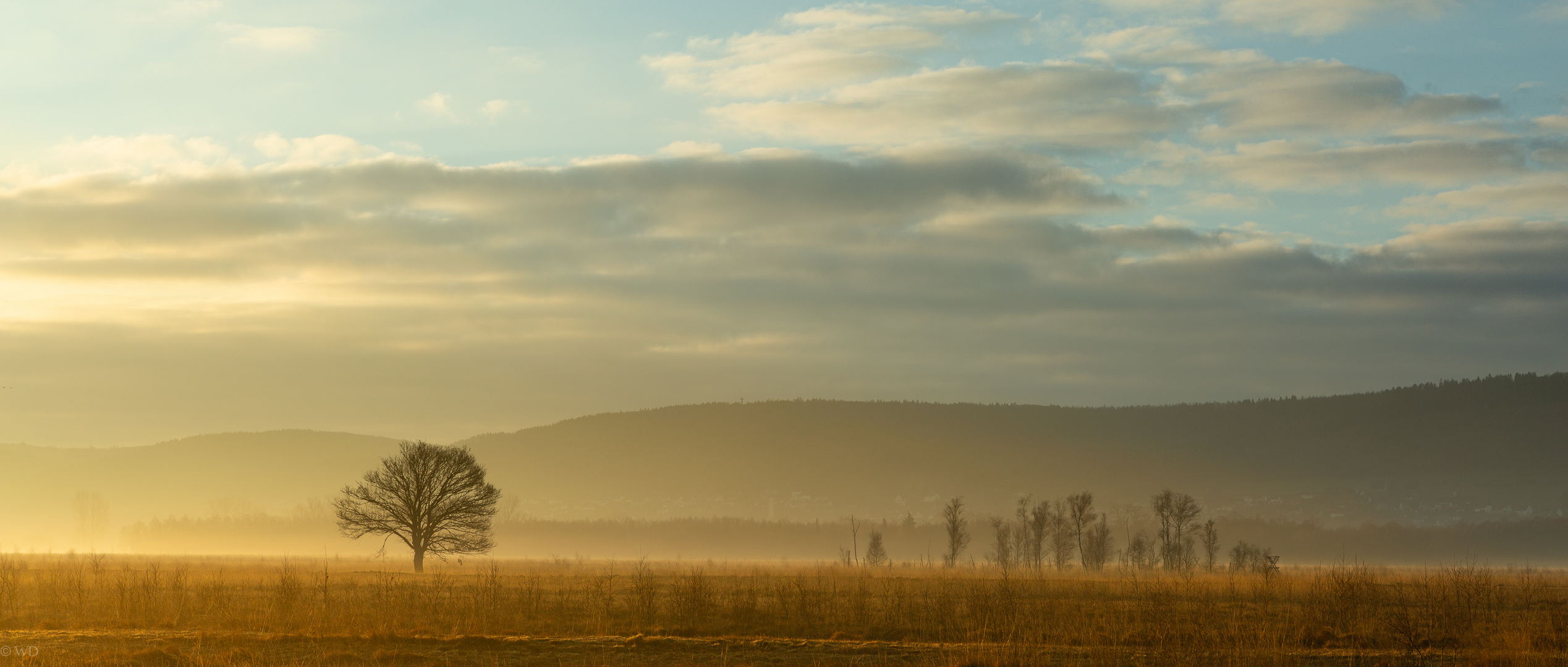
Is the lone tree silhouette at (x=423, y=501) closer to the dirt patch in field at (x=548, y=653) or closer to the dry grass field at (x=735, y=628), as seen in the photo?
the dry grass field at (x=735, y=628)

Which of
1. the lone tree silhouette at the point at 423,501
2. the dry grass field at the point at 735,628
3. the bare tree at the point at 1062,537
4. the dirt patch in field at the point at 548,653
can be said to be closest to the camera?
the dirt patch in field at the point at 548,653

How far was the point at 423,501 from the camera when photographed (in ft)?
231

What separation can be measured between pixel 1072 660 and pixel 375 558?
103 m

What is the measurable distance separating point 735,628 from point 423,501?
1771 inches

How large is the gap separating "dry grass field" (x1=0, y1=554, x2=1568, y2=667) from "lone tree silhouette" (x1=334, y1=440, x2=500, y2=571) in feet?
87.5

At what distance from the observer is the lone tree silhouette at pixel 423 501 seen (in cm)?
Result: 6994

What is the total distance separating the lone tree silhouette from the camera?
69938mm

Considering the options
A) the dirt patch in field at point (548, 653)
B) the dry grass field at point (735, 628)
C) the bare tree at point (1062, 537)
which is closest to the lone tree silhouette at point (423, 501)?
the dry grass field at point (735, 628)

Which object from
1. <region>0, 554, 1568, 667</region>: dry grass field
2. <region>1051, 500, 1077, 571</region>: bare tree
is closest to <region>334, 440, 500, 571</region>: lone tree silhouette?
<region>0, 554, 1568, 667</region>: dry grass field

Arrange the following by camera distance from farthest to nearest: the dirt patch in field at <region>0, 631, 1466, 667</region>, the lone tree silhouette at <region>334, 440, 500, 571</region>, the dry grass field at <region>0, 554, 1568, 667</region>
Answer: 1. the lone tree silhouette at <region>334, 440, 500, 571</region>
2. the dry grass field at <region>0, 554, 1568, 667</region>
3. the dirt patch in field at <region>0, 631, 1466, 667</region>

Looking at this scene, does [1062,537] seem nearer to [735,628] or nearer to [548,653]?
[735,628]

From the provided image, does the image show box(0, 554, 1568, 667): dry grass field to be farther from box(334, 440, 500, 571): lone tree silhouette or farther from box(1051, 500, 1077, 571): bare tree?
box(1051, 500, 1077, 571): bare tree

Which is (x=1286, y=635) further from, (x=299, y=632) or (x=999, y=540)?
(x=999, y=540)

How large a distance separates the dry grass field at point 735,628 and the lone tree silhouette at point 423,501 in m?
26.7
